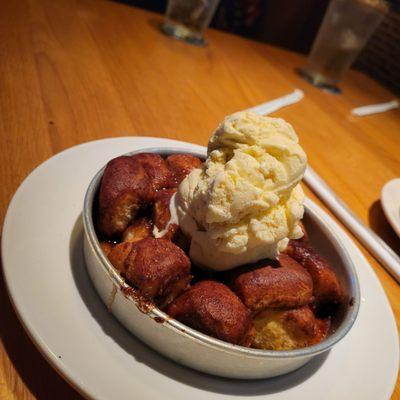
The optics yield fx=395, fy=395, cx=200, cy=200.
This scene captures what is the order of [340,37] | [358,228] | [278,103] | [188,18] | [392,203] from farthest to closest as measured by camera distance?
[340,37] → [188,18] → [278,103] → [392,203] → [358,228]

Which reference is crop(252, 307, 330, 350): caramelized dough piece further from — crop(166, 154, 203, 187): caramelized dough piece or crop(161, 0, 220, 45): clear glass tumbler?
crop(161, 0, 220, 45): clear glass tumbler

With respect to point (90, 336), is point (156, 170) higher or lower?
higher

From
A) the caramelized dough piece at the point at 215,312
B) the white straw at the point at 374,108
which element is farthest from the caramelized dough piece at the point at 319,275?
the white straw at the point at 374,108

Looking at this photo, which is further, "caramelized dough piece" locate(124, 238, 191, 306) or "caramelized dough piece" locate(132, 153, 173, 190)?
"caramelized dough piece" locate(132, 153, 173, 190)

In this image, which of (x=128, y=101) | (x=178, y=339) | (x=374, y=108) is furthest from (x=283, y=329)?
(x=374, y=108)

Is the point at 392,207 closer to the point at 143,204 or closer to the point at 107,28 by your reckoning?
the point at 143,204

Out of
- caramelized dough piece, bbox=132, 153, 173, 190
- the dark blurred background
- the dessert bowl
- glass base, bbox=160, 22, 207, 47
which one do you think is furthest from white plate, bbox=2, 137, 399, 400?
the dark blurred background

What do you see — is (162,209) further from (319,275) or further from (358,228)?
(358,228)
